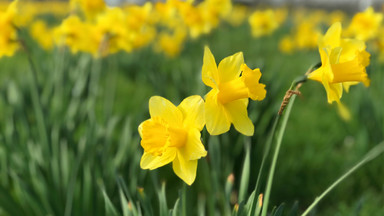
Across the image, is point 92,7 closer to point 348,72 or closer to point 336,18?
point 348,72

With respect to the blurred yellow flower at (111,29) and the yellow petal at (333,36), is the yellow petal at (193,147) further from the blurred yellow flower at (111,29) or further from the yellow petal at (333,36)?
the blurred yellow flower at (111,29)

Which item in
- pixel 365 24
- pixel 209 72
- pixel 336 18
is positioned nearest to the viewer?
pixel 209 72

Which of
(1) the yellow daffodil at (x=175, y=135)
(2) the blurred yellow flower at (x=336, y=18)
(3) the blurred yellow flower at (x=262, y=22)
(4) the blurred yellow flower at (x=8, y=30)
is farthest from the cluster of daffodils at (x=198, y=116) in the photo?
(2) the blurred yellow flower at (x=336, y=18)

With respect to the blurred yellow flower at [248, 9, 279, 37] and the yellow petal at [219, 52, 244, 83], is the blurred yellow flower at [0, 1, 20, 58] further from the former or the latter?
the blurred yellow flower at [248, 9, 279, 37]

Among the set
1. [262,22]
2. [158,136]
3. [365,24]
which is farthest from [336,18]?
[158,136]

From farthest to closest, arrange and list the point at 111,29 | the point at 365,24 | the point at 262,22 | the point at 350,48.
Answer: the point at 262,22 < the point at 365,24 < the point at 111,29 < the point at 350,48

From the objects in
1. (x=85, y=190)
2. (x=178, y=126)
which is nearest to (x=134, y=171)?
(x=85, y=190)

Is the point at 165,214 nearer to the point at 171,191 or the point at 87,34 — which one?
the point at 171,191

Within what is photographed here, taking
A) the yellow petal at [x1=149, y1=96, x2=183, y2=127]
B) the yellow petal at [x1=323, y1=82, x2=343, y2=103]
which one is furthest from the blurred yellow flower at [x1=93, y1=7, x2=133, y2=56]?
the yellow petal at [x1=323, y1=82, x2=343, y2=103]

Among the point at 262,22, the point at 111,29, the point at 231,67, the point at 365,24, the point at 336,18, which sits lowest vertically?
the point at 336,18
